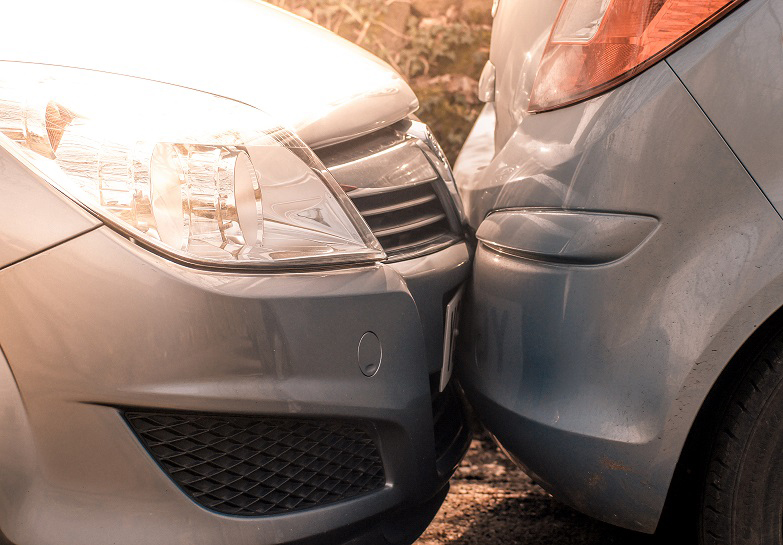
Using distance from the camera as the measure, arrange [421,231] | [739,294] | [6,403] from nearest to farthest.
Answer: [6,403] → [739,294] → [421,231]

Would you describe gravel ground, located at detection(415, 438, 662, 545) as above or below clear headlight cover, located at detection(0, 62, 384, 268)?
below

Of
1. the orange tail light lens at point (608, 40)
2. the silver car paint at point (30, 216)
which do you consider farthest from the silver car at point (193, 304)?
the orange tail light lens at point (608, 40)

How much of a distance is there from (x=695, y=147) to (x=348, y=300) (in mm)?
627

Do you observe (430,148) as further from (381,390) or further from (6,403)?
(6,403)

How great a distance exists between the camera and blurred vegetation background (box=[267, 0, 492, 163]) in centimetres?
483

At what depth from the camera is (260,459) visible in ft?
4.77

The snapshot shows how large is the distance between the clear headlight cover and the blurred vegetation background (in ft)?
11.0

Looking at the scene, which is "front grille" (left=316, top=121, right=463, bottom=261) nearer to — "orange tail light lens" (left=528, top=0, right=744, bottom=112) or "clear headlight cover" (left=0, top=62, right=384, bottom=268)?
"clear headlight cover" (left=0, top=62, right=384, bottom=268)

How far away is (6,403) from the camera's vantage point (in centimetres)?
126

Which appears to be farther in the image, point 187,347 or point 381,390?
point 381,390

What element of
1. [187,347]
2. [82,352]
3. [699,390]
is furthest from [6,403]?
[699,390]

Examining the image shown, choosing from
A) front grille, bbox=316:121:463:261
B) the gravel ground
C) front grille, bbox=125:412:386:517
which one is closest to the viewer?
front grille, bbox=125:412:386:517

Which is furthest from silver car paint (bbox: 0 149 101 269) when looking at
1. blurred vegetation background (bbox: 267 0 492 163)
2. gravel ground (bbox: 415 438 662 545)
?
blurred vegetation background (bbox: 267 0 492 163)

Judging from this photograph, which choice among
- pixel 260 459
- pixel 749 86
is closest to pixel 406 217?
pixel 260 459
